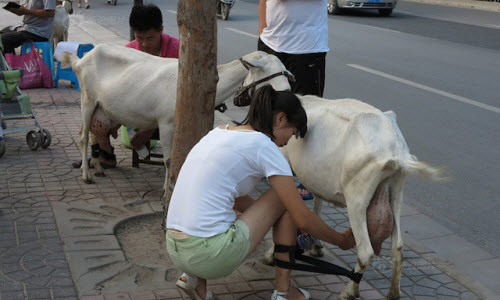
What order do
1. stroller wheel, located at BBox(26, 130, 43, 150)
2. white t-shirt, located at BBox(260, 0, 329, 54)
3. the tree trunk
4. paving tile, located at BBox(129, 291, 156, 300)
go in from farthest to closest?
stroller wheel, located at BBox(26, 130, 43, 150)
white t-shirt, located at BBox(260, 0, 329, 54)
the tree trunk
paving tile, located at BBox(129, 291, 156, 300)

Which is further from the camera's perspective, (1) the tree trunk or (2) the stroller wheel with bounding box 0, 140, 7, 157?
(2) the stroller wheel with bounding box 0, 140, 7, 157

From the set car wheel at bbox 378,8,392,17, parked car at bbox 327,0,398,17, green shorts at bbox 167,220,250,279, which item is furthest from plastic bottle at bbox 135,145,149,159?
car wheel at bbox 378,8,392,17

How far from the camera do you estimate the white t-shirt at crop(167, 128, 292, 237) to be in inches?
137

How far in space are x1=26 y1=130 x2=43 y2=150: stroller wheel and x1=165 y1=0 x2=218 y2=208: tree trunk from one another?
2.57 m

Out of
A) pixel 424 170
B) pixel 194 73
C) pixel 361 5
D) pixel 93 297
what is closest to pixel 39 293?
pixel 93 297

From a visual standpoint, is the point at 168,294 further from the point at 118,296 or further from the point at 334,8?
the point at 334,8

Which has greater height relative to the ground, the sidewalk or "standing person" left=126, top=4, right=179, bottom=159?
"standing person" left=126, top=4, right=179, bottom=159

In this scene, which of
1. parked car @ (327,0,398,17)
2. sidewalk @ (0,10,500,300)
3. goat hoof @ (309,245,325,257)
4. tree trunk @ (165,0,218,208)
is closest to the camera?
sidewalk @ (0,10,500,300)

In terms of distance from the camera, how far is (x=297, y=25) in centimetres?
571

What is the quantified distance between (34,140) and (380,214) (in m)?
4.12

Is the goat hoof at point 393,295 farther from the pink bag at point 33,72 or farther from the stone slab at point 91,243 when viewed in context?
the pink bag at point 33,72

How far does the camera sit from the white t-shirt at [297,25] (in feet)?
18.7

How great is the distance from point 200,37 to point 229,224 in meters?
1.34

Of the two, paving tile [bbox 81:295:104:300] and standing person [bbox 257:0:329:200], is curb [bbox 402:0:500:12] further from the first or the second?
paving tile [bbox 81:295:104:300]
